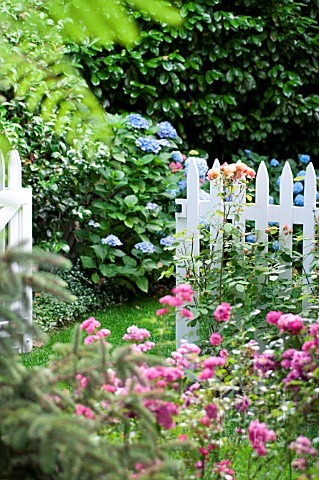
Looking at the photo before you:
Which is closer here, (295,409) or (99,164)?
(295,409)

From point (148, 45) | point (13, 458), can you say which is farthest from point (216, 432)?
point (148, 45)

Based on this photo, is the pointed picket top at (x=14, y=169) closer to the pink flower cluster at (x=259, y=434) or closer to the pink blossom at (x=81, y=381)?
the pink blossom at (x=81, y=381)

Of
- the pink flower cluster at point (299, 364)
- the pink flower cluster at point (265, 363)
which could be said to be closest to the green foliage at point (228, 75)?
the pink flower cluster at point (265, 363)

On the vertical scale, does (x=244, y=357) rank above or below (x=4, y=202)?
below

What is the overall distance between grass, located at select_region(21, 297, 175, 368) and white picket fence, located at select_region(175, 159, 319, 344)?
64cm

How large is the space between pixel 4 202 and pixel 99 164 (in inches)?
57.1

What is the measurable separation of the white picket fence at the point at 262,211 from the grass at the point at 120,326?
640mm

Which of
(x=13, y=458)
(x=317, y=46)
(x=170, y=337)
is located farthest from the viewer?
(x=317, y=46)

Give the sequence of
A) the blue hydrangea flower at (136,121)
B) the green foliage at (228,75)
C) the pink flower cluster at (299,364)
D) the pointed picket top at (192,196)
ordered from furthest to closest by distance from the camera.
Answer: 1. the green foliage at (228,75)
2. the blue hydrangea flower at (136,121)
3. the pointed picket top at (192,196)
4. the pink flower cluster at (299,364)

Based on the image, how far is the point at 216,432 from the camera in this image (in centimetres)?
233

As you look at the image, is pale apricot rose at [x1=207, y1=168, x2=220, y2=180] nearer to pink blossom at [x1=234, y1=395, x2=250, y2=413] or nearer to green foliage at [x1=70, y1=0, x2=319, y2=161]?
pink blossom at [x1=234, y1=395, x2=250, y2=413]

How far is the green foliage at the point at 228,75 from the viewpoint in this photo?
7109 millimetres

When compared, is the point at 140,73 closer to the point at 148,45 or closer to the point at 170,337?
the point at 148,45

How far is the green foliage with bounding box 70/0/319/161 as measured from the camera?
7109 millimetres
